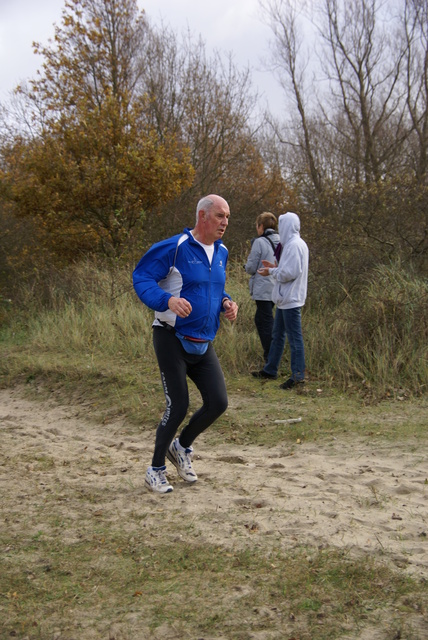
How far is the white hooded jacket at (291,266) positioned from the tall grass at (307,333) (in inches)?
41.4

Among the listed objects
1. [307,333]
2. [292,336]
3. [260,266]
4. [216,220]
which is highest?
[216,220]

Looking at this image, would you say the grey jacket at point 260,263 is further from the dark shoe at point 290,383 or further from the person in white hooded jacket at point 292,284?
the dark shoe at point 290,383

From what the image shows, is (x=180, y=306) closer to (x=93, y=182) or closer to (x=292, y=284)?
(x=292, y=284)

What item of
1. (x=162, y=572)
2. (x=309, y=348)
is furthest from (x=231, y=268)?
(x=162, y=572)

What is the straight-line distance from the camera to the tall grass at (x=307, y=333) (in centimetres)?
803

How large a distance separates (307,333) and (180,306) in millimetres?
4990

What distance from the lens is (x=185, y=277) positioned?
15.0 ft

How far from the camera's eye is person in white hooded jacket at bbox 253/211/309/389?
7699mm

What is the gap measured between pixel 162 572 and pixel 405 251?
7986 millimetres

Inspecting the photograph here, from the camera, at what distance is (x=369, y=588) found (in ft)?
11.2

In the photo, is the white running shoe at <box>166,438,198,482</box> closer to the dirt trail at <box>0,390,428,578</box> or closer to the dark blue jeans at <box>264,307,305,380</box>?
the dirt trail at <box>0,390,428,578</box>

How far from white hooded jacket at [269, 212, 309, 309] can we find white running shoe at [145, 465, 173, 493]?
331 cm

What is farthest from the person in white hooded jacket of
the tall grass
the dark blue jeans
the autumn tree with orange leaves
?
the autumn tree with orange leaves

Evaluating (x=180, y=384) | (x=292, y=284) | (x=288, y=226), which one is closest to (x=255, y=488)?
(x=180, y=384)
